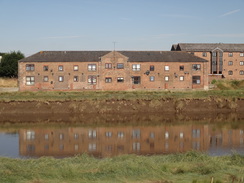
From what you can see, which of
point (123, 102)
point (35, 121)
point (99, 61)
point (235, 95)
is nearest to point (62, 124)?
point (35, 121)

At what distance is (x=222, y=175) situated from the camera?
11977mm

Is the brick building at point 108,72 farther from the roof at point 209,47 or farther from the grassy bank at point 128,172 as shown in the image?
the grassy bank at point 128,172

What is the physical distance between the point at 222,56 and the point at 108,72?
29123 mm

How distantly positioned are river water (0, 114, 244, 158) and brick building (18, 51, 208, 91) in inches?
712

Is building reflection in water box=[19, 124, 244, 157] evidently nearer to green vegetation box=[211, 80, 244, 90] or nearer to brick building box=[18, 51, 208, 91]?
brick building box=[18, 51, 208, 91]

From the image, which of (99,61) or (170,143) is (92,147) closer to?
(170,143)

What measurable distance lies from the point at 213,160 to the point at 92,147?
894 centimetres

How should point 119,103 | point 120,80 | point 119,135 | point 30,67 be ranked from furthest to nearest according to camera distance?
point 120,80 < point 30,67 < point 119,103 < point 119,135

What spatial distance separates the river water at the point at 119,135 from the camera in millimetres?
20594

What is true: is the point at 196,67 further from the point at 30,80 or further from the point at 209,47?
the point at 30,80

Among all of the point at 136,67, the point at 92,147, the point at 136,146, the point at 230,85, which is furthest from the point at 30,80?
the point at 136,146

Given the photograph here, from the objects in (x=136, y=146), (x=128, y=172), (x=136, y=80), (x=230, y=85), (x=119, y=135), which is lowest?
(x=136, y=146)

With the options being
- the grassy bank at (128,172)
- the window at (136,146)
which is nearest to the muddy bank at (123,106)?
the window at (136,146)

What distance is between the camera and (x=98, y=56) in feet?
177
